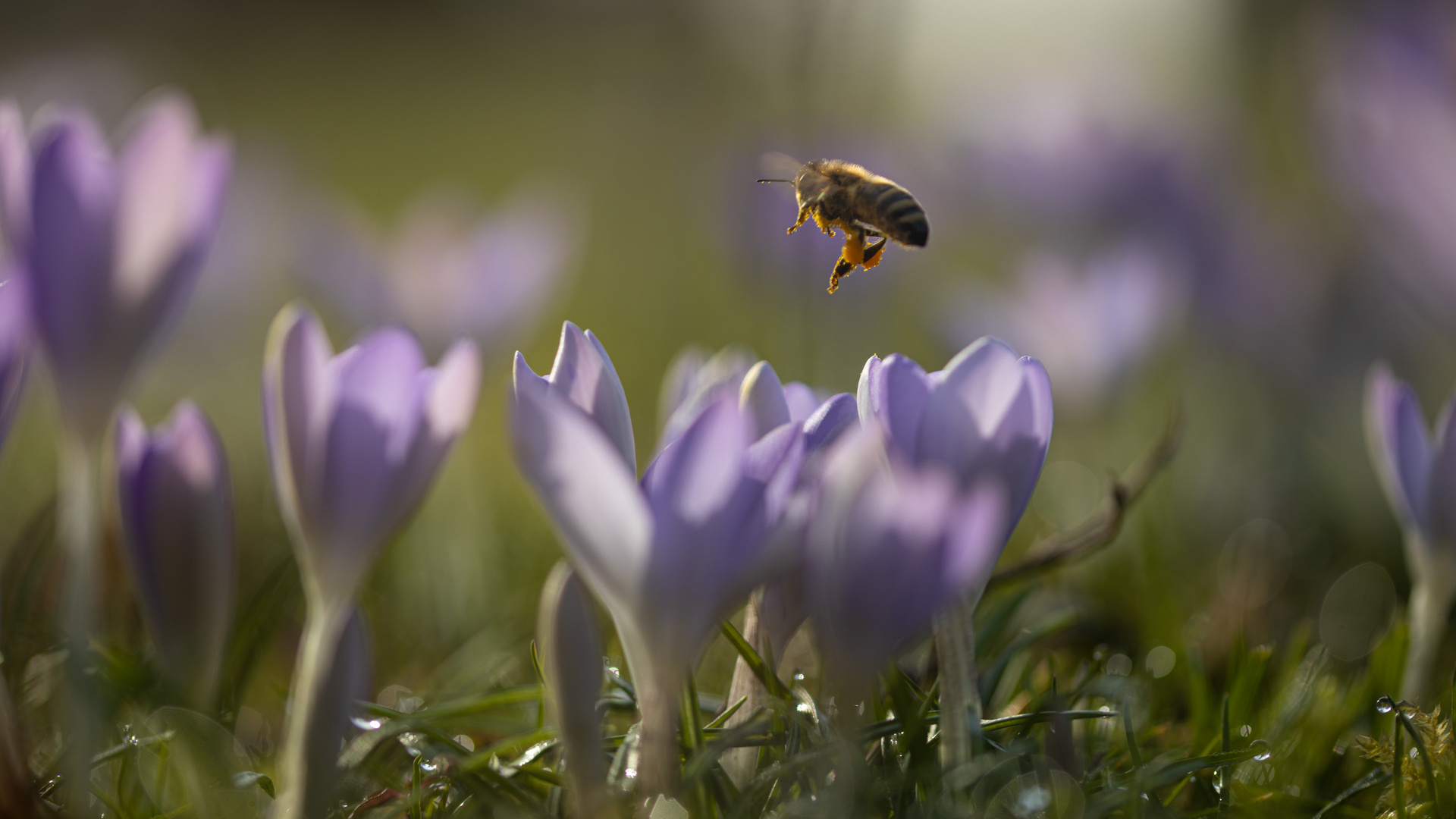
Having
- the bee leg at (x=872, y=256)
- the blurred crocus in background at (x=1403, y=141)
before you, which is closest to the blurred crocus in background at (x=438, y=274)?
the bee leg at (x=872, y=256)

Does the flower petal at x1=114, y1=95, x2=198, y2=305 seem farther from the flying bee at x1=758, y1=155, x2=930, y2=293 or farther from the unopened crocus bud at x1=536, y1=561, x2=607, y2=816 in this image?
the flying bee at x1=758, y1=155, x2=930, y2=293

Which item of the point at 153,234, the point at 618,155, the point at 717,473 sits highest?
the point at 153,234

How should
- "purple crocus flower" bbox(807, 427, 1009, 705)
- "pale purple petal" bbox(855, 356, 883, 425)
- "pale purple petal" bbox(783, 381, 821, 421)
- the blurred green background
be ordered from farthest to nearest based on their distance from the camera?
the blurred green background
"pale purple petal" bbox(783, 381, 821, 421)
"pale purple petal" bbox(855, 356, 883, 425)
"purple crocus flower" bbox(807, 427, 1009, 705)

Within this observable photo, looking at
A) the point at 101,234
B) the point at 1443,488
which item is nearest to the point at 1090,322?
the point at 1443,488

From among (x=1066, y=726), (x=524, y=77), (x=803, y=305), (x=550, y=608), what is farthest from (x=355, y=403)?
(x=524, y=77)

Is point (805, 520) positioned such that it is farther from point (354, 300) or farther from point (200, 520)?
point (354, 300)

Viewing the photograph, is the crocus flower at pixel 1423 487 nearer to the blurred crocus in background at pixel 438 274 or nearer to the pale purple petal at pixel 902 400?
the pale purple petal at pixel 902 400

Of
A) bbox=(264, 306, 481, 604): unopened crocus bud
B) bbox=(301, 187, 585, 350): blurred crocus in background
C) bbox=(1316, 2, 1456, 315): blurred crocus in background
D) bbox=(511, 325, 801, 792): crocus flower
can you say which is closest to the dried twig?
bbox=(511, 325, 801, 792): crocus flower
